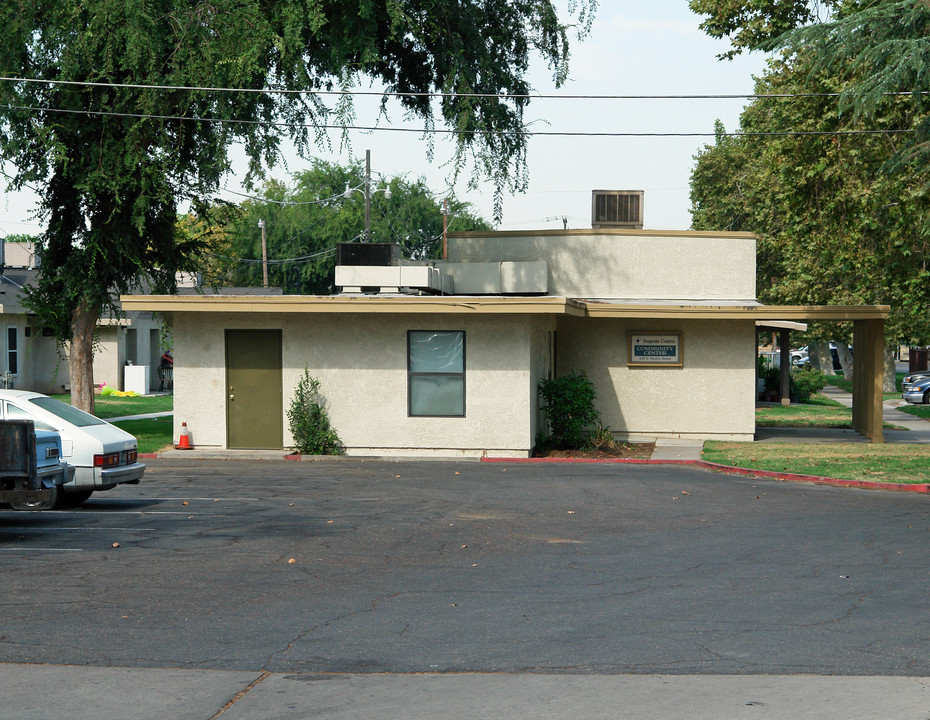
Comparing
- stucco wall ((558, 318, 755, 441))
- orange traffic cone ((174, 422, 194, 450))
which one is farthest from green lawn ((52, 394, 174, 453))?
stucco wall ((558, 318, 755, 441))

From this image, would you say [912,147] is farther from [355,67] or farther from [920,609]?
[920,609]

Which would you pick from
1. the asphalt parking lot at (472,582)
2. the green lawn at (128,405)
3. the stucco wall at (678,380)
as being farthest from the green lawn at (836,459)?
the green lawn at (128,405)

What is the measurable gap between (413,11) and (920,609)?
19.6 metres

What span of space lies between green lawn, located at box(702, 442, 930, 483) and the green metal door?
28.9 ft

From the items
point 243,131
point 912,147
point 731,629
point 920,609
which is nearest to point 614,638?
point 731,629

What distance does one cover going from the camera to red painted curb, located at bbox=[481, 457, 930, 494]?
56.6 feet

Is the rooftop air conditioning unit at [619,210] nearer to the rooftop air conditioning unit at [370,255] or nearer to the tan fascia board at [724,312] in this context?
the tan fascia board at [724,312]

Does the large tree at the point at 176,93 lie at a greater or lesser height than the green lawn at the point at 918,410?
greater

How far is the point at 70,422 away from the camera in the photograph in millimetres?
14531

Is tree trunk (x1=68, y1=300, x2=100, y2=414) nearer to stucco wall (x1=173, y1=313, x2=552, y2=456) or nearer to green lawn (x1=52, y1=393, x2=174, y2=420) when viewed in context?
stucco wall (x1=173, y1=313, x2=552, y2=456)

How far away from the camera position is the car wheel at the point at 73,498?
590 inches

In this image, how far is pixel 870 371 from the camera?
26.2 meters

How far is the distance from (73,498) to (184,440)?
25.4 ft

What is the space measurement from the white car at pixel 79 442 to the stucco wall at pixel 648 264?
14.2 m
